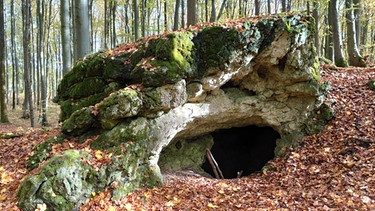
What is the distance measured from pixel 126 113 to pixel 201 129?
3243 mm

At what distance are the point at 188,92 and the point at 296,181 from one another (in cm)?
323

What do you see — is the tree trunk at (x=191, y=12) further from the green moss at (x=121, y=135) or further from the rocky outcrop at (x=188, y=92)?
the green moss at (x=121, y=135)

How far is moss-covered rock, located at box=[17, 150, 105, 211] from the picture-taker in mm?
4336

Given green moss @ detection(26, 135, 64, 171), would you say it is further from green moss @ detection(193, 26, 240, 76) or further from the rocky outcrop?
green moss @ detection(193, 26, 240, 76)

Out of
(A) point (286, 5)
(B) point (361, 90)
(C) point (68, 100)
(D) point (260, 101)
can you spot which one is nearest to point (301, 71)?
(D) point (260, 101)

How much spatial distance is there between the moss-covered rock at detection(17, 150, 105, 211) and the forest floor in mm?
198

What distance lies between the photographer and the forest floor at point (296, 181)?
5168 mm

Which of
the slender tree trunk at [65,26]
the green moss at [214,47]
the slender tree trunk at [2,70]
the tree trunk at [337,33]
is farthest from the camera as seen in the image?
the slender tree trunk at [2,70]

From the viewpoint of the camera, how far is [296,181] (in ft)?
20.7

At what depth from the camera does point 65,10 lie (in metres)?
9.26

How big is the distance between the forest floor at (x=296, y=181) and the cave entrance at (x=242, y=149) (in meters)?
2.77

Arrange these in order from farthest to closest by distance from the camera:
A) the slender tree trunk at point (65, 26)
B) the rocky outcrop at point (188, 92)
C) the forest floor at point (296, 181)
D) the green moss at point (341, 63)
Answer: the green moss at point (341, 63)
the slender tree trunk at point (65, 26)
the rocky outcrop at point (188, 92)
the forest floor at point (296, 181)

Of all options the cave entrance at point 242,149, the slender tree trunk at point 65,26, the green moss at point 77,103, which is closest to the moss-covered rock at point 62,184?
the green moss at point 77,103

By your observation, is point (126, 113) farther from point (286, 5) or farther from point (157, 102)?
point (286, 5)
